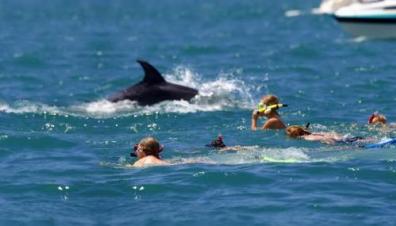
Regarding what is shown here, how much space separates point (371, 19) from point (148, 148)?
21445 mm

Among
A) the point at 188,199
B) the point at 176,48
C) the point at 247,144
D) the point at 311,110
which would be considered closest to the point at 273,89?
the point at 311,110

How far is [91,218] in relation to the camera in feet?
36.5

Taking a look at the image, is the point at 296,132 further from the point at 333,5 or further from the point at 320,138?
the point at 333,5

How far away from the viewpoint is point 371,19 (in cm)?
3378

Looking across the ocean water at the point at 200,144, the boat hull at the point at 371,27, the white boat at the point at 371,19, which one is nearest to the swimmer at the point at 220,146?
the ocean water at the point at 200,144

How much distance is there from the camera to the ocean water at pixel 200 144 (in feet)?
37.4

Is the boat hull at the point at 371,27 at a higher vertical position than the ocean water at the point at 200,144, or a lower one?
higher

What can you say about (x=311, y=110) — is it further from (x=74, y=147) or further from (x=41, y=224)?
(x=41, y=224)

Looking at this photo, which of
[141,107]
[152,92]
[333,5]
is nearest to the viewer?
[141,107]

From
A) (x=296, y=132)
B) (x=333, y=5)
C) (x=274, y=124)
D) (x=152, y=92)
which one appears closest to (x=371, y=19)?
(x=152, y=92)

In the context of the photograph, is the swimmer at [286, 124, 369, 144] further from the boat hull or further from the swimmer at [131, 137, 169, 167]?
the boat hull

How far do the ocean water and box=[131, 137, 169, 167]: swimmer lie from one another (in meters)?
0.17

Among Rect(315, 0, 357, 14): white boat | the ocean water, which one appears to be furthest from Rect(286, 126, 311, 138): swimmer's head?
Rect(315, 0, 357, 14): white boat

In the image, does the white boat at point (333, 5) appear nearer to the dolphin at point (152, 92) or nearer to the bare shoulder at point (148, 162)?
the dolphin at point (152, 92)
